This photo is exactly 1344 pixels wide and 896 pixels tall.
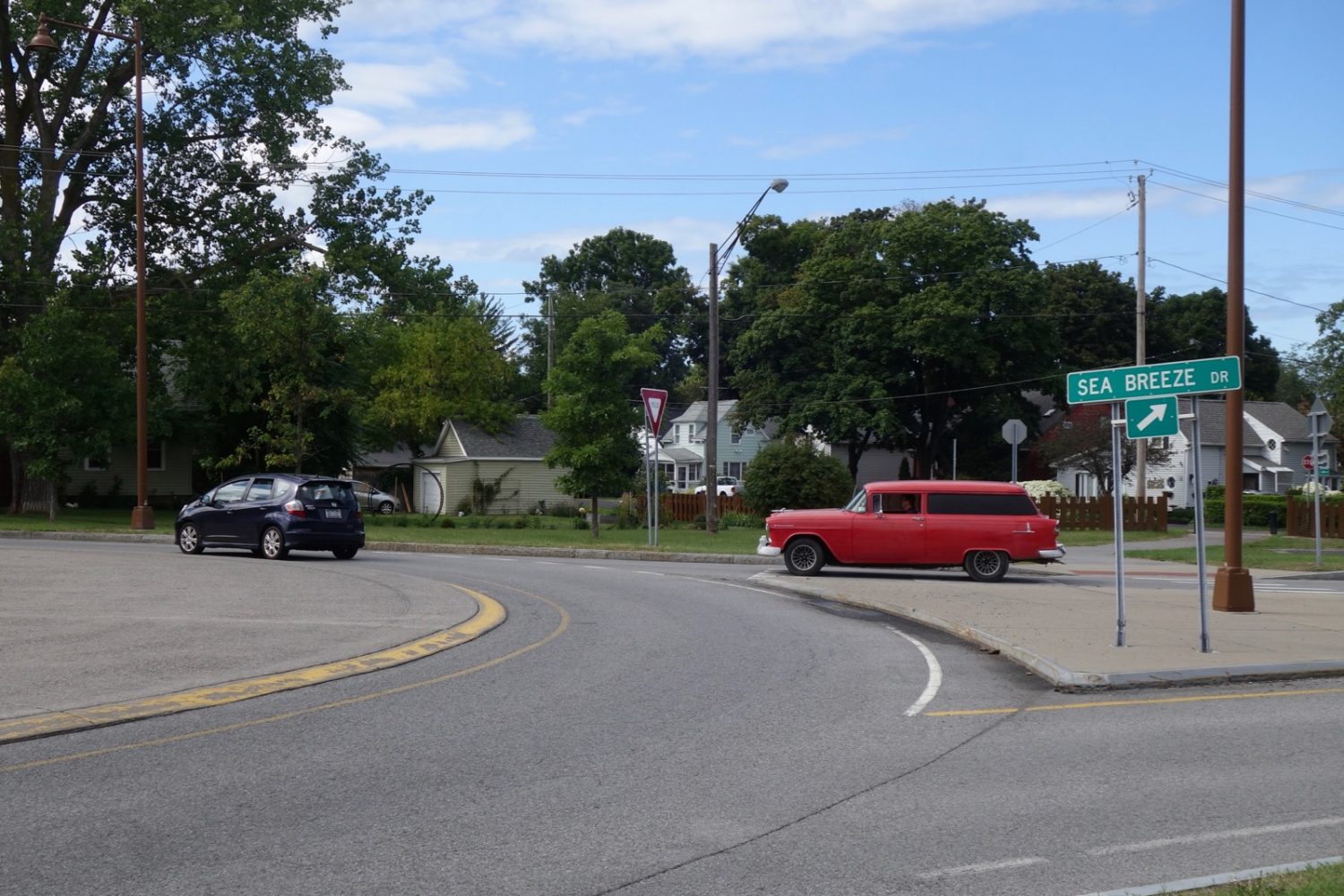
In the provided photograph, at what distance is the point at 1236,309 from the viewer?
15805 mm

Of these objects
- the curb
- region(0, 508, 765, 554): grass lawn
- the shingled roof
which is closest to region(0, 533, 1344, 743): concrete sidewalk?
the curb

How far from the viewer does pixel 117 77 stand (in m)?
40.2

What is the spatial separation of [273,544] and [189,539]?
235 centimetres

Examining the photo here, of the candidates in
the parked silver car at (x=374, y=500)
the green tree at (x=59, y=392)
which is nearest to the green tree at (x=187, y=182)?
the green tree at (x=59, y=392)

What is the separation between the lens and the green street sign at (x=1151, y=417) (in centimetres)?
1187

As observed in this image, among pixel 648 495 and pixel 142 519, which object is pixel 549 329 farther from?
pixel 142 519

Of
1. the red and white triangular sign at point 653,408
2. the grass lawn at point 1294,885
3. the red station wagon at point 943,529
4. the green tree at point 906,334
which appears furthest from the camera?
the green tree at point 906,334

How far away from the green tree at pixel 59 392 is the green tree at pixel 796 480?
19929 millimetres

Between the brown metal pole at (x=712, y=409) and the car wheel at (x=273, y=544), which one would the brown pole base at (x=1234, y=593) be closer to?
the car wheel at (x=273, y=544)

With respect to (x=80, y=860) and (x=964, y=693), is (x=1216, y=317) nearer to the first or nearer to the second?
(x=964, y=693)

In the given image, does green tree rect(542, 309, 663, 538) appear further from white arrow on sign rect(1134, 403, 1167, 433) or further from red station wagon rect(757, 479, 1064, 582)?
white arrow on sign rect(1134, 403, 1167, 433)

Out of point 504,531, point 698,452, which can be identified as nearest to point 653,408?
point 504,531

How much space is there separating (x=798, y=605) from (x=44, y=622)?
917 centimetres

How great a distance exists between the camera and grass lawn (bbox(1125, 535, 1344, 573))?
2666 centimetres
